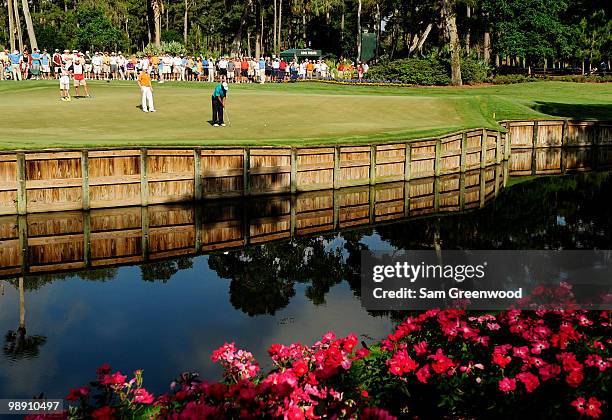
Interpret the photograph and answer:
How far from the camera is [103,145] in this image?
27750mm

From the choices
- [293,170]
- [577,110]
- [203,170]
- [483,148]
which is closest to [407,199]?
[293,170]

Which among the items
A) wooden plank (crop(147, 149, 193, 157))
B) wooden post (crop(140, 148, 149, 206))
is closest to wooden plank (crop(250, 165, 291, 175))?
wooden plank (crop(147, 149, 193, 157))

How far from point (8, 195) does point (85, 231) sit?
3082 millimetres

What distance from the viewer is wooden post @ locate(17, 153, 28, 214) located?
25.0 m

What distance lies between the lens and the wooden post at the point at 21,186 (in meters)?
25.0

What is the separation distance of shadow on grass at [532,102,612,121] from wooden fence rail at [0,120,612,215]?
16.4 metres

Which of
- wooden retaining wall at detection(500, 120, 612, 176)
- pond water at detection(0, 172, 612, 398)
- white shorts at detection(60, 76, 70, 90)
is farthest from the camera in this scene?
wooden retaining wall at detection(500, 120, 612, 176)

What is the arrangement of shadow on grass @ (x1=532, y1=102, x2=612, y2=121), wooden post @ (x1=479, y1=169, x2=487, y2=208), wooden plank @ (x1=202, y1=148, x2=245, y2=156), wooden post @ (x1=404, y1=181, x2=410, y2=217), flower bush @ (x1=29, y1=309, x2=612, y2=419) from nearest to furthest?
flower bush @ (x1=29, y1=309, x2=612, y2=419) < wooden plank @ (x1=202, y1=148, x2=245, y2=156) < wooden post @ (x1=404, y1=181, x2=410, y2=217) < wooden post @ (x1=479, y1=169, x2=487, y2=208) < shadow on grass @ (x1=532, y1=102, x2=612, y2=121)

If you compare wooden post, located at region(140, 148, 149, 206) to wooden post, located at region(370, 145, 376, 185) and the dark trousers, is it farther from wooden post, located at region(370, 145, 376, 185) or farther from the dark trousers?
wooden post, located at region(370, 145, 376, 185)

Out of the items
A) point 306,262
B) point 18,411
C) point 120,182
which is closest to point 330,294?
point 306,262

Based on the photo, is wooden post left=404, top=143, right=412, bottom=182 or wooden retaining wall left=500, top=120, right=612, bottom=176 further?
wooden retaining wall left=500, top=120, right=612, bottom=176

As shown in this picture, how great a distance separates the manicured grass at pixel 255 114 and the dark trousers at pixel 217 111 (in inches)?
26.0

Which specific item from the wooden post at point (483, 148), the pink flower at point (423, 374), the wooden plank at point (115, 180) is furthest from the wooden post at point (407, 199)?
the pink flower at point (423, 374)

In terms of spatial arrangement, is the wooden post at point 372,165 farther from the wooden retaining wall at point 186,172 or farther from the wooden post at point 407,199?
the wooden post at point 407,199
